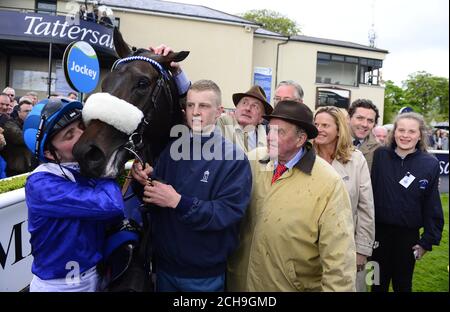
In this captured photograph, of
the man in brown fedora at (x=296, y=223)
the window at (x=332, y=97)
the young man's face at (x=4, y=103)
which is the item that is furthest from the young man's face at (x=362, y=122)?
the window at (x=332, y=97)

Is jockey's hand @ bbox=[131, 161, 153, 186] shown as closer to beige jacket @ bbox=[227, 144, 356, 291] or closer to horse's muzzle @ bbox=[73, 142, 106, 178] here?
horse's muzzle @ bbox=[73, 142, 106, 178]

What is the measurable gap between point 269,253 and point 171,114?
108cm

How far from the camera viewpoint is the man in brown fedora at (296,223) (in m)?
1.83

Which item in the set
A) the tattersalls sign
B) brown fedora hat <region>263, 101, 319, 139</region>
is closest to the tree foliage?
the tattersalls sign

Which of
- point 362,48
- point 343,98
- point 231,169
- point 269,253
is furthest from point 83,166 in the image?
point 362,48

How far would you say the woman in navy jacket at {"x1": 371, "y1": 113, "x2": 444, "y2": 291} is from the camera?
3080 mm

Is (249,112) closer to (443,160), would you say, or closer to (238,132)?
(238,132)

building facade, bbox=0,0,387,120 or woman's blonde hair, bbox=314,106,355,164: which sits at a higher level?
building facade, bbox=0,0,387,120

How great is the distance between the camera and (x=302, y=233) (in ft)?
6.17

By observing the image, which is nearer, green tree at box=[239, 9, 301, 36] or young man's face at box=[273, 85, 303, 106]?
young man's face at box=[273, 85, 303, 106]

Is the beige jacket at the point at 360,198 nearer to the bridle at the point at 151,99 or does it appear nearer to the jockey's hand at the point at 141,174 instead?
the bridle at the point at 151,99

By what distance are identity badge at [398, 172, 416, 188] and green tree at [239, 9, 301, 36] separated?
3510 centimetres

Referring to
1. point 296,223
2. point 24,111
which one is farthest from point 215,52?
point 296,223

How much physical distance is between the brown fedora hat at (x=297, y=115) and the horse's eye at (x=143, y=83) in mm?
776
